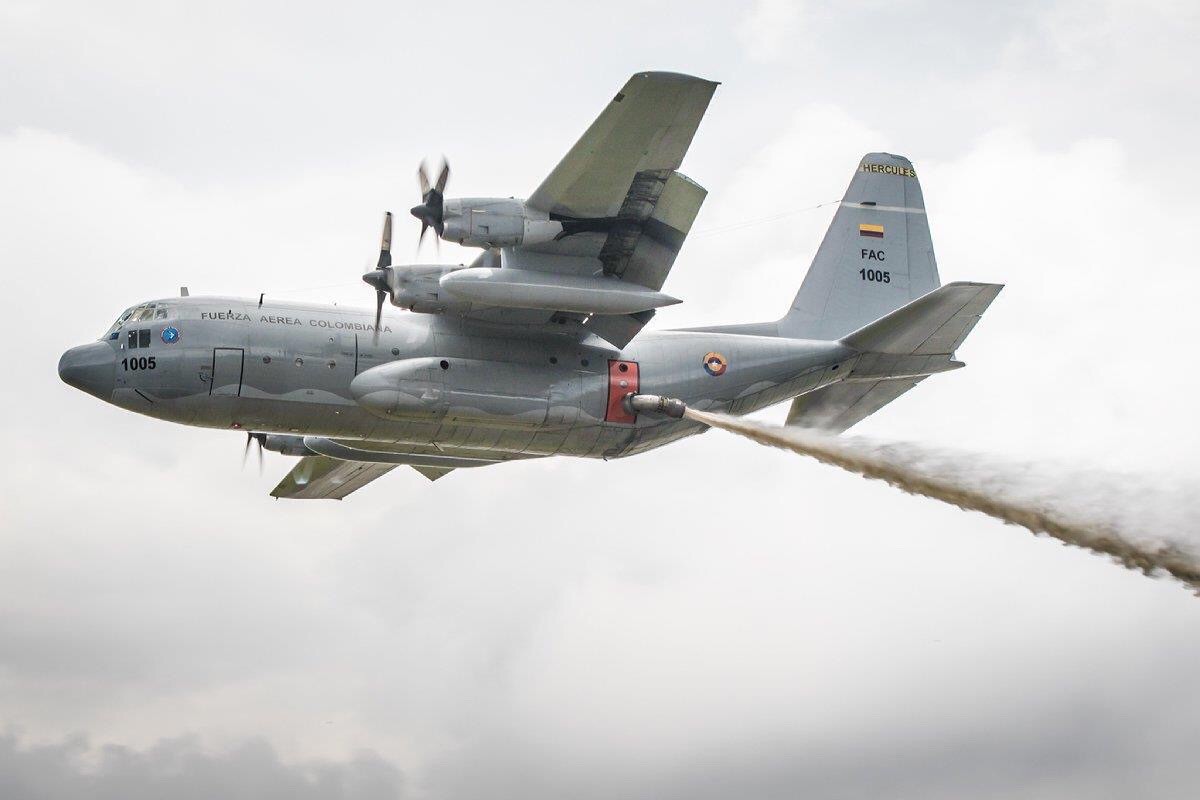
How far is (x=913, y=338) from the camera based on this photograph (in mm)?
24125

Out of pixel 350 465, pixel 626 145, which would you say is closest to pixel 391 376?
pixel 626 145

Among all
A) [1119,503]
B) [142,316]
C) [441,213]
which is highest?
[441,213]

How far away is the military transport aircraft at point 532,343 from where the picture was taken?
21.6m

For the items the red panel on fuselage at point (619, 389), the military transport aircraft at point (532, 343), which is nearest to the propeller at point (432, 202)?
the military transport aircraft at point (532, 343)

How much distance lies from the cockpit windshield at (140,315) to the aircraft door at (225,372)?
99cm

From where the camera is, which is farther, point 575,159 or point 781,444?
point 781,444

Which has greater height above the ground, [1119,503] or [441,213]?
[441,213]

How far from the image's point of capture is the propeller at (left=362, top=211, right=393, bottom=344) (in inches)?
878

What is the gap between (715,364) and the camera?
2420cm

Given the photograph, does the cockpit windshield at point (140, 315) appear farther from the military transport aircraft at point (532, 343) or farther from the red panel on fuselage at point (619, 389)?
the red panel on fuselage at point (619, 389)

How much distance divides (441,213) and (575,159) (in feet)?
6.50

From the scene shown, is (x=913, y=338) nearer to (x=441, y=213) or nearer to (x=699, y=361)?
(x=699, y=361)

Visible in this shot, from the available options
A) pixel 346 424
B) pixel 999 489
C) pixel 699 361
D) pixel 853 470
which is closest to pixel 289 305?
pixel 346 424

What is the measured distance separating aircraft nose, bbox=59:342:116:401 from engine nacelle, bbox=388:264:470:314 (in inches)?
157
